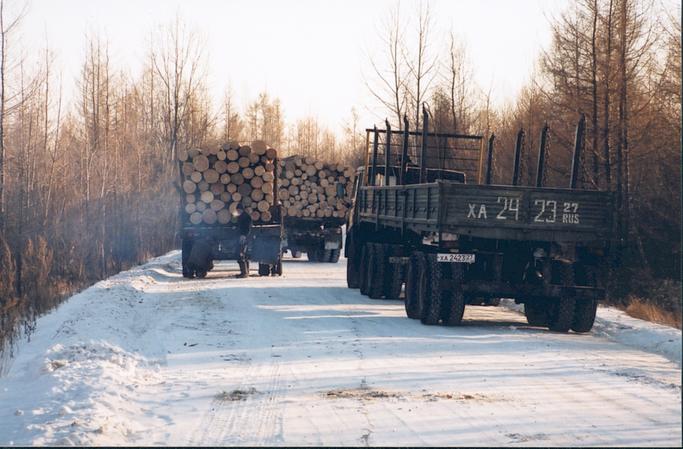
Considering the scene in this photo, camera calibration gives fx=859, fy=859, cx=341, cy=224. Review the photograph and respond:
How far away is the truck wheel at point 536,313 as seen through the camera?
1421 centimetres

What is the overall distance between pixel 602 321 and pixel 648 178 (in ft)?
35.0

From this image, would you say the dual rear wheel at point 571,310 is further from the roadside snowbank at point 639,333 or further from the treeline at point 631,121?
the treeline at point 631,121

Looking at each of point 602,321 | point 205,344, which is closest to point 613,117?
point 602,321

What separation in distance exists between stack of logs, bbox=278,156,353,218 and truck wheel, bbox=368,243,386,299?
12727 millimetres

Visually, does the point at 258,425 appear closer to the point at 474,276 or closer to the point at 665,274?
the point at 474,276

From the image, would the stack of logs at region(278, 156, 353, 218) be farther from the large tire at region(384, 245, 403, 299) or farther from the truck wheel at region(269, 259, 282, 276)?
the large tire at region(384, 245, 403, 299)

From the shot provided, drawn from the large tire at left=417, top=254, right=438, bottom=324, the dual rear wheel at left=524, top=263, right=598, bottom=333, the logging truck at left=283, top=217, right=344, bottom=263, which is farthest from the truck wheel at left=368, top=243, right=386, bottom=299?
the logging truck at left=283, top=217, right=344, bottom=263

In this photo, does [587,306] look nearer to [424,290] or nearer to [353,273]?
[424,290]

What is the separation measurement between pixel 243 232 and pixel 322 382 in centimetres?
1341

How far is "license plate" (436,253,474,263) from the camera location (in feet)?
43.5

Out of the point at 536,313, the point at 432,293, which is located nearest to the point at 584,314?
the point at 536,313

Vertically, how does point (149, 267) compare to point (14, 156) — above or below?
below

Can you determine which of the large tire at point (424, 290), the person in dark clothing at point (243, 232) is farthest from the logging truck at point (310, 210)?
the large tire at point (424, 290)

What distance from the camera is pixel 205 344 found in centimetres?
1150
